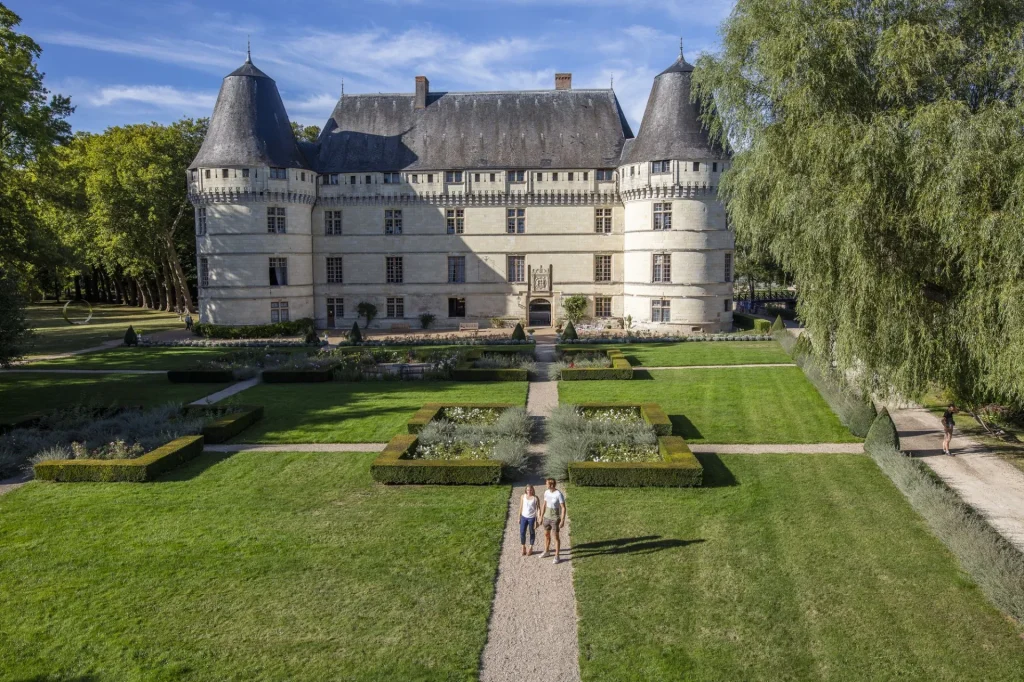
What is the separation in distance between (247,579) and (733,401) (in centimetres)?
1515

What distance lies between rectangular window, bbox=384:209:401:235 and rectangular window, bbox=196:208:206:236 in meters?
9.27

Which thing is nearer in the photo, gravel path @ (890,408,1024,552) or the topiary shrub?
gravel path @ (890,408,1024,552)

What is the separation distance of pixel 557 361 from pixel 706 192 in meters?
13.1

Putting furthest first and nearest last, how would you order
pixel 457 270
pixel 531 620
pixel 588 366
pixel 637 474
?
pixel 457 270 → pixel 588 366 → pixel 637 474 → pixel 531 620

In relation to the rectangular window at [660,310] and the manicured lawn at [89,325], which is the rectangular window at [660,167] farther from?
the manicured lawn at [89,325]

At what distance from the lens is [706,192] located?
116ft

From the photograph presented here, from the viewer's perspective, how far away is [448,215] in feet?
131

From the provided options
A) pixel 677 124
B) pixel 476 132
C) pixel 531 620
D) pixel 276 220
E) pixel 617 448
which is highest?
pixel 476 132

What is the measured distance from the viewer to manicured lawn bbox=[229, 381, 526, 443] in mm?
18047

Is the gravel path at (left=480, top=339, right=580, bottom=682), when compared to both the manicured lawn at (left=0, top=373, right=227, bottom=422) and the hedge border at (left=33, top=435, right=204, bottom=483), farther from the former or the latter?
the manicured lawn at (left=0, top=373, right=227, bottom=422)

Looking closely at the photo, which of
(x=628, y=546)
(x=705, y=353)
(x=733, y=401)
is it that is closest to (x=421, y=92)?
(x=705, y=353)

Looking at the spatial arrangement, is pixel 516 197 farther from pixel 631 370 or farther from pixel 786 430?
pixel 786 430

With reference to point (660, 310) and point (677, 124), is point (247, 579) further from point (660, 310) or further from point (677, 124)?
point (677, 124)

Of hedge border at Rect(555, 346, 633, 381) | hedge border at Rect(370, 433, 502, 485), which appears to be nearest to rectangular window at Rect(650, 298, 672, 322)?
hedge border at Rect(555, 346, 633, 381)
